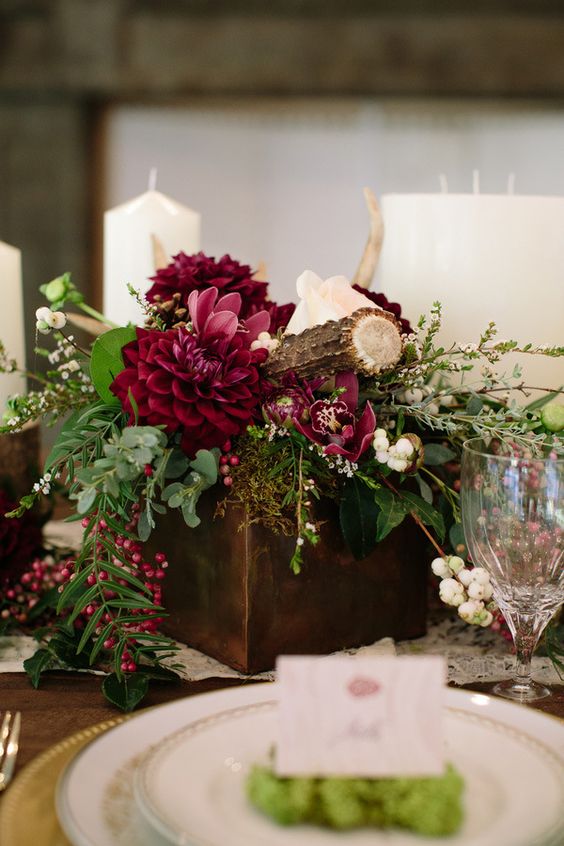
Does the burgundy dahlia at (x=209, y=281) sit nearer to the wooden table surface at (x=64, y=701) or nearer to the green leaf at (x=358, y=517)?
the green leaf at (x=358, y=517)

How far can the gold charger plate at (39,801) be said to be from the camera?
1.32 ft

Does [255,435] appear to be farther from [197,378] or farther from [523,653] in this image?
[523,653]

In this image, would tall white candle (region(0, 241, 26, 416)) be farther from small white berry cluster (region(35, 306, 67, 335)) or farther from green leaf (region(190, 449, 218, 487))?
green leaf (region(190, 449, 218, 487))

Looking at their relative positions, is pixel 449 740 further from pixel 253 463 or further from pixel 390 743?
pixel 253 463

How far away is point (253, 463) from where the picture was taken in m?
0.67

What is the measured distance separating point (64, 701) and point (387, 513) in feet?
0.80

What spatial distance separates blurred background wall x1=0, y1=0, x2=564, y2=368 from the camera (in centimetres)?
260

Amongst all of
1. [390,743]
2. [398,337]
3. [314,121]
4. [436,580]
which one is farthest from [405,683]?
[314,121]

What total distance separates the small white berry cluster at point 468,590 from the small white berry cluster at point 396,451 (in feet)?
0.22

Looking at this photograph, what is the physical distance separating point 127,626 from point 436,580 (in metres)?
0.27

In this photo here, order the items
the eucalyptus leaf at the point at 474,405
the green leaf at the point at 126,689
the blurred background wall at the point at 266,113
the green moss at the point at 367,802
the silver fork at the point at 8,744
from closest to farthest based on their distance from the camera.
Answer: the green moss at the point at 367,802, the silver fork at the point at 8,744, the green leaf at the point at 126,689, the eucalyptus leaf at the point at 474,405, the blurred background wall at the point at 266,113

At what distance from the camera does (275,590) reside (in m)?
0.68

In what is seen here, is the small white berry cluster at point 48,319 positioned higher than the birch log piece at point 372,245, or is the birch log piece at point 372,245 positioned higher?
the birch log piece at point 372,245

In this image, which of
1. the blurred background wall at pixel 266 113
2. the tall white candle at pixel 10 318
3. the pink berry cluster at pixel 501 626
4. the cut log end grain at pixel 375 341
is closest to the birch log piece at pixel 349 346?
the cut log end grain at pixel 375 341
